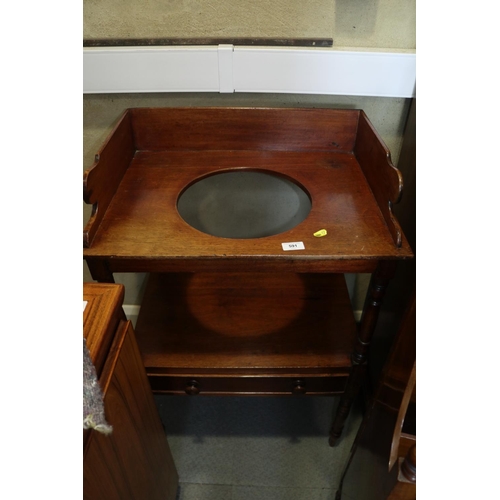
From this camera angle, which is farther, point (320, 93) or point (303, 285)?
point (303, 285)

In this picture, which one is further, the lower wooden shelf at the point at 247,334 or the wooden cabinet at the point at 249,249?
the lower wooden shelf at the point at 247,334

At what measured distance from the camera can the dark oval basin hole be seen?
105 centimetres

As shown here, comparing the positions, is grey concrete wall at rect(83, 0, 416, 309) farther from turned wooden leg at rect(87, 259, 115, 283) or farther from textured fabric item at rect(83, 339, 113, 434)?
textured fabric item at rect(83, 339, 113, 434)

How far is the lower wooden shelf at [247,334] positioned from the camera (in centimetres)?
107

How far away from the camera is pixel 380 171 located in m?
0.93

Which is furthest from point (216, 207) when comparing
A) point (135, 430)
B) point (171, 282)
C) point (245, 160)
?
point (135, 430)

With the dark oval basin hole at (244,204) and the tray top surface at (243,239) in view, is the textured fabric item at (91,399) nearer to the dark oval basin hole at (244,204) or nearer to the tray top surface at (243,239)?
the tray top surface at (243,239)

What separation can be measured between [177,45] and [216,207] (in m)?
0.43

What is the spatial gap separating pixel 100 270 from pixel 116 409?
0.94 feet

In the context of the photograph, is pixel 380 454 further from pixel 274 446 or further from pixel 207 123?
pixel 207 123

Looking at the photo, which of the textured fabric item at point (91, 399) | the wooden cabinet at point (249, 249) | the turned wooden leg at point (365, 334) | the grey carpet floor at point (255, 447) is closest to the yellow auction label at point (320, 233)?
the wooden cabinet at point (249, 249)

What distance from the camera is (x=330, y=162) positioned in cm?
110

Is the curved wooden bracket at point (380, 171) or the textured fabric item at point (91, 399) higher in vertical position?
the curved wooden bracket at point (380, 171)
